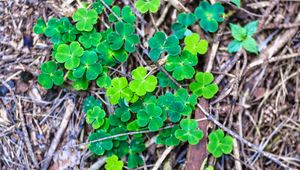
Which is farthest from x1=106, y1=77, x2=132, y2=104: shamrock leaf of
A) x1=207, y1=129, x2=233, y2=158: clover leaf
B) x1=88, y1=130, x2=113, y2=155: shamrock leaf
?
x1=207, y1=129, x2=233, y2=158: clover leaf

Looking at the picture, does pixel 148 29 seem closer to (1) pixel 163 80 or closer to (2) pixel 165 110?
(1) pixel 163 80

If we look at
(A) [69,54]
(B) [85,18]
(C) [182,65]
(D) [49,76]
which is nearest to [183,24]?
(C) [182,65]

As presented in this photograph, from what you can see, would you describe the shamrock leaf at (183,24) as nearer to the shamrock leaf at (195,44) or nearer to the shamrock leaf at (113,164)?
the shamrock leaf at (195,44)

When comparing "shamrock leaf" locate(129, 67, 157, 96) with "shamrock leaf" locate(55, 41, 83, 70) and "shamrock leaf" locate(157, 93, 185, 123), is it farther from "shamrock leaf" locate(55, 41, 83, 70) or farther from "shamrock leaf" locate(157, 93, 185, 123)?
"shamrock leaf" locate(55, 41, 83, 70)

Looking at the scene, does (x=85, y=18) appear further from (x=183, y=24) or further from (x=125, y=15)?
(x=183, y=24)

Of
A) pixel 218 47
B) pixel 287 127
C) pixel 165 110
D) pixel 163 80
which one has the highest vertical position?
pixel 218 47

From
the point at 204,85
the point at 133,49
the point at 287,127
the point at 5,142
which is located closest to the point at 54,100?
the point at 5,142

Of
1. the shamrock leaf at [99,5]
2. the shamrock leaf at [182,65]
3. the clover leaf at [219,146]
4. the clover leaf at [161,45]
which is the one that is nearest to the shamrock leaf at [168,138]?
the clover leaf at [219,146]
